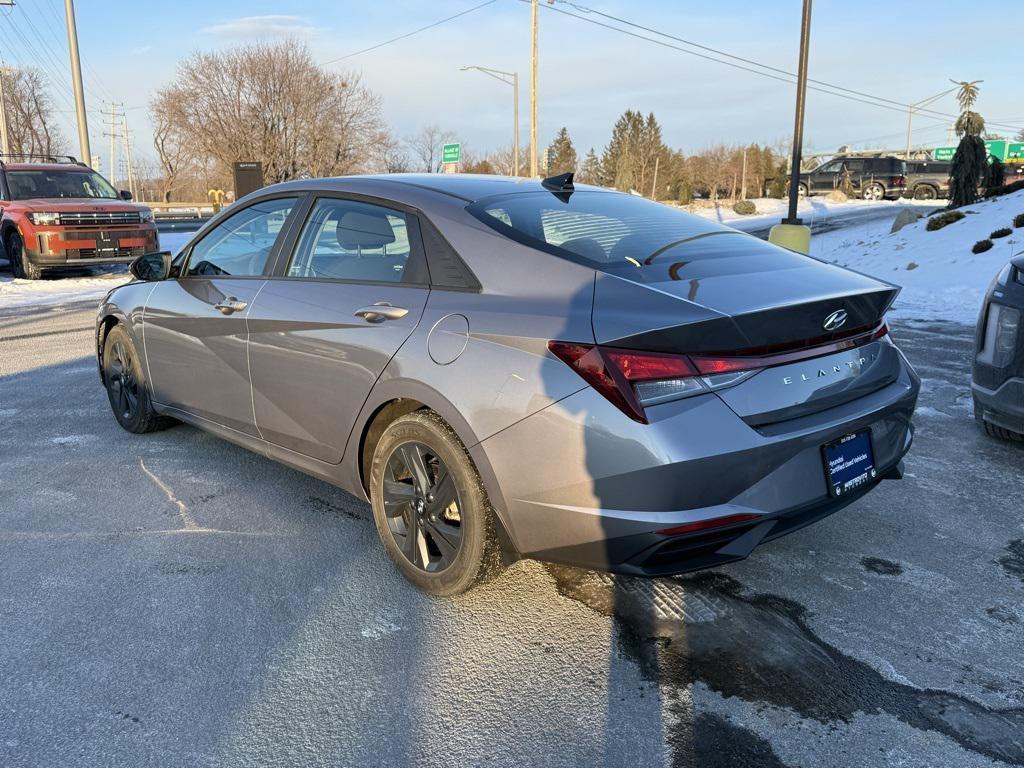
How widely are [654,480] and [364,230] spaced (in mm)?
1810

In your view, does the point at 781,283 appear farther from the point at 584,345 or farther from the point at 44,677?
the point at 44,677

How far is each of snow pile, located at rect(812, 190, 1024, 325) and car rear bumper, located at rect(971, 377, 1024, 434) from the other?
555 cm

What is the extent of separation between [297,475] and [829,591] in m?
2.82

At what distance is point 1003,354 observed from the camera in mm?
4277

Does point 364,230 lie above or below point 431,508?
above

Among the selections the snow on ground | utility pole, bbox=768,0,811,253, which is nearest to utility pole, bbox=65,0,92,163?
the snow on ground

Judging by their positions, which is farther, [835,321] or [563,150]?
[563,150]

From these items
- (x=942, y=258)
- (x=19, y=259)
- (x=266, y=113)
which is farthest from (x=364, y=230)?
Result: (x=266, y=113)

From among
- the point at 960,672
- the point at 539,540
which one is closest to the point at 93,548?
the point at 539,540

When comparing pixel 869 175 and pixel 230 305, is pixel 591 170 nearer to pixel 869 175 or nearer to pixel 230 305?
pixel 869 175

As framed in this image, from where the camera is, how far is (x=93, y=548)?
3.56 meters

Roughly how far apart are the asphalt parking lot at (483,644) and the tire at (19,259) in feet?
38.7

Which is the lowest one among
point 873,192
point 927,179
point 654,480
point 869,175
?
point 654,480

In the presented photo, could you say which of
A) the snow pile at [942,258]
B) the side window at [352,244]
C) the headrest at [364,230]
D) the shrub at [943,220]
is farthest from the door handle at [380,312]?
the shrub at [943,220]
